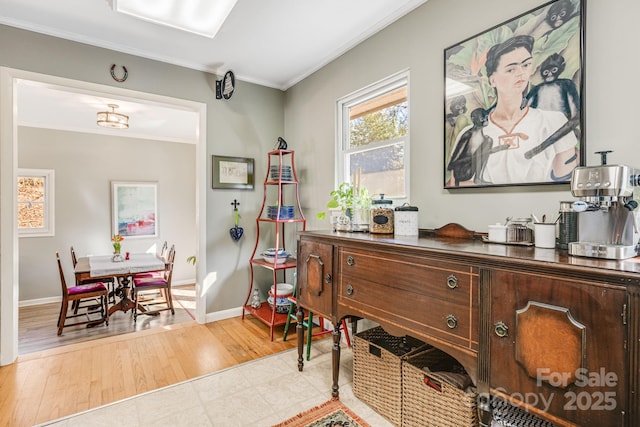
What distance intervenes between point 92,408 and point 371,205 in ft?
7.41

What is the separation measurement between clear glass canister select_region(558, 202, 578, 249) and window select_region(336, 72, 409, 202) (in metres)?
1.05

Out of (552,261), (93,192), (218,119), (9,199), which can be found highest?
(218,119)

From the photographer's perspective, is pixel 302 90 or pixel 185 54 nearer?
pixel 185 54

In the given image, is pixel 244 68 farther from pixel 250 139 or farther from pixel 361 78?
pixel 361 78

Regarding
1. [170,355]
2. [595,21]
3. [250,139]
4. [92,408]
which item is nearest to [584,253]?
[595,21]

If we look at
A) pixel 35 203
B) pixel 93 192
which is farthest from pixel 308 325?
pixel 35 203

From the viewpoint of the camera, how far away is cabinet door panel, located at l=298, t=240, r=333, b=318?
6.65ft

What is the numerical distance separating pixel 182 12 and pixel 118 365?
279 centimetres

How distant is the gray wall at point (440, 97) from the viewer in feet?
4.51

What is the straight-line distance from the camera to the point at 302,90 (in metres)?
3.54

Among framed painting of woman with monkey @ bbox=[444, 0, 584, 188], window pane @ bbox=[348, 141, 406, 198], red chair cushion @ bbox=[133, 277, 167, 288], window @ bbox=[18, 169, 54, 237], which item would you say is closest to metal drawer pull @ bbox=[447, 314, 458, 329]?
framed painting of woman with monkey @ bbox=[444, 0, 584, 188]

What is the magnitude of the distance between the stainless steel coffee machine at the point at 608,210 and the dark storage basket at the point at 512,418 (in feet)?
2.65

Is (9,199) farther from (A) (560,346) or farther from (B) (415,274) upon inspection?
(A) (560,346)

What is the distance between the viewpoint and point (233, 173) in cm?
355
